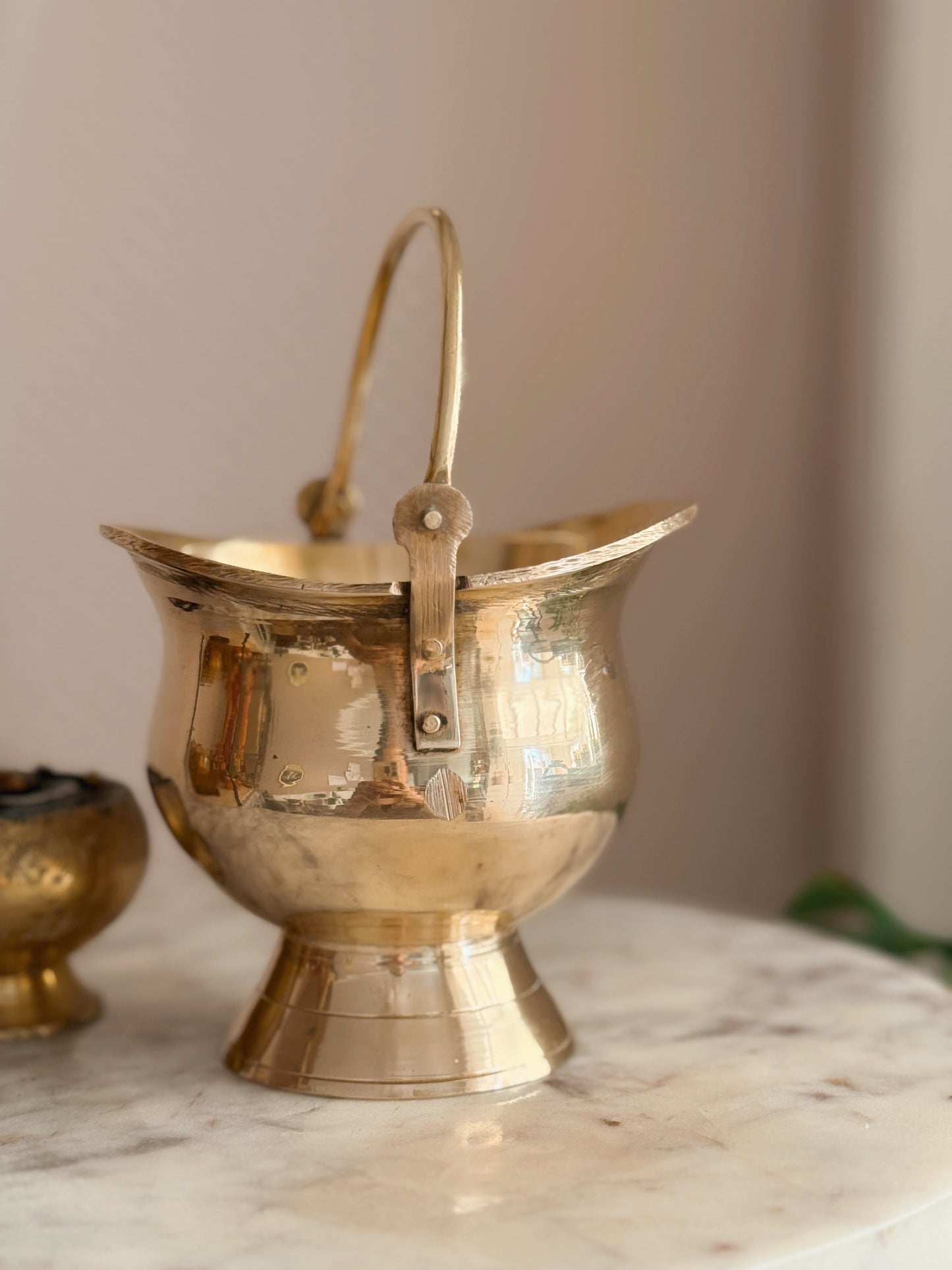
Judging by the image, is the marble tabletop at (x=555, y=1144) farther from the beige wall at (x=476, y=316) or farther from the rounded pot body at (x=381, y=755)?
the beige wall at (x=476, y=316)

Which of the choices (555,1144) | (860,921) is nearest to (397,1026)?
(555,1144)

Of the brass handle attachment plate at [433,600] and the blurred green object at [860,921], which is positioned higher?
the brass handle attachment plate at [433,600]

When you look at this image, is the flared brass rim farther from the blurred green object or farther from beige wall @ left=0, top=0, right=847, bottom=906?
the blurred green object

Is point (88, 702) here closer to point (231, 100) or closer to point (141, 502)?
point (141, 502)

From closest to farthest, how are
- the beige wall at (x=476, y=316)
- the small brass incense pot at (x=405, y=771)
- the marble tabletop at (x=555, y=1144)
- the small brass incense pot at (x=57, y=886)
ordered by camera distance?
the marble tabletop at (x=555, y=1144), the small brass incense pot at (x=405, y=771), the small brass incense pot at (x=57, y=886), the beige wall at (x=476, y=316)

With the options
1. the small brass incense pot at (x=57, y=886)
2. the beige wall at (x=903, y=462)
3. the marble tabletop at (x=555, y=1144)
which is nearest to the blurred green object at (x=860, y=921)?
the beige wall at (x=903, y=462)

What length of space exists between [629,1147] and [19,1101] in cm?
32

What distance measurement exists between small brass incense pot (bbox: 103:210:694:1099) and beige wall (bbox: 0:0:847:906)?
0.48 metres

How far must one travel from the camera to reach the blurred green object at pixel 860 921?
1.19 metres

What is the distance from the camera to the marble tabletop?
554 mm

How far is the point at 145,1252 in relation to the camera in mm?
546

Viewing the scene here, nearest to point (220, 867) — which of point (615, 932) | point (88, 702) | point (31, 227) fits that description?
point (615, 932)

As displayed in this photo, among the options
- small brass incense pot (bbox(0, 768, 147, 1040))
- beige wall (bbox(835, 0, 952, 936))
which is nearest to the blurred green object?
beige wall (bbox(835, 0, 952, 936))

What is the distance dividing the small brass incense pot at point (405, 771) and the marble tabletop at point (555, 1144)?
4cm
